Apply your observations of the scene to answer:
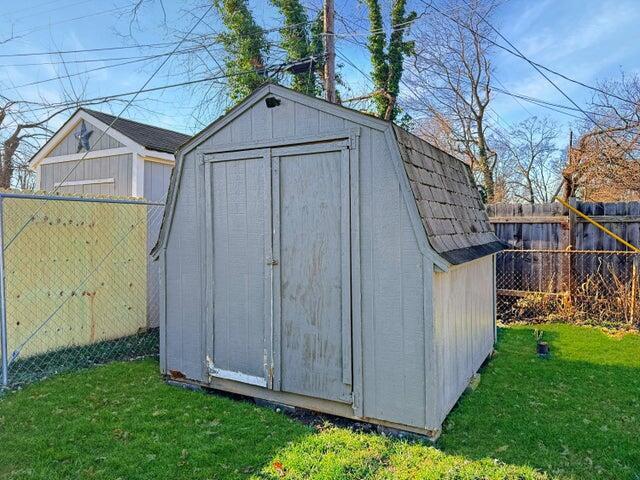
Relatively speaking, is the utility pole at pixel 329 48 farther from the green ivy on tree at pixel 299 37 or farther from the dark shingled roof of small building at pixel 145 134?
the green ivy on tree at pixel 299 37

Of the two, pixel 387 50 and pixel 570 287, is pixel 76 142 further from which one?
pixel 570 287

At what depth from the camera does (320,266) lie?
3.32 metres

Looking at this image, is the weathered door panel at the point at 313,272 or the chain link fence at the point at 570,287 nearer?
the weathered door panel at the point at 313,272

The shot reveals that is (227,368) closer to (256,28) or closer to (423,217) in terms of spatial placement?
(423,217)

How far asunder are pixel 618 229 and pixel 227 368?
5.83 m

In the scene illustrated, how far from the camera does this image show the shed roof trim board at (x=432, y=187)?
303cm

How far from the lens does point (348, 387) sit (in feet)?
10.4

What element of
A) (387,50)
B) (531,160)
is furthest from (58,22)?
(531,160)

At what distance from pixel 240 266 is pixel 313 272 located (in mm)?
704

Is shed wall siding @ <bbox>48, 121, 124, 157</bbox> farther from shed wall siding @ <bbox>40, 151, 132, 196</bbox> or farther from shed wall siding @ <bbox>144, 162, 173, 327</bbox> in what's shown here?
shed wall siding @ <bbox>144, 162, 173, 327</bbox>

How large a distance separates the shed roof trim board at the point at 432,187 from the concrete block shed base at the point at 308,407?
3.99 feet

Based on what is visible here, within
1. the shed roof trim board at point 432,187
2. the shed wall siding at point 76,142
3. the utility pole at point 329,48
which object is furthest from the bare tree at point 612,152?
the shed wall siding at point 76,142

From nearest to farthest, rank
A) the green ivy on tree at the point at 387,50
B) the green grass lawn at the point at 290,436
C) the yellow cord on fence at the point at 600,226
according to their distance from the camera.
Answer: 1. the green grass lawn at the point at 290,436
2. the yellow cord on fence at the point at 600,226
3. the green ivy on tree at the point at 387,50

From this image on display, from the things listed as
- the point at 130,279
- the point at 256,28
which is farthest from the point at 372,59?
the point at 130,279
